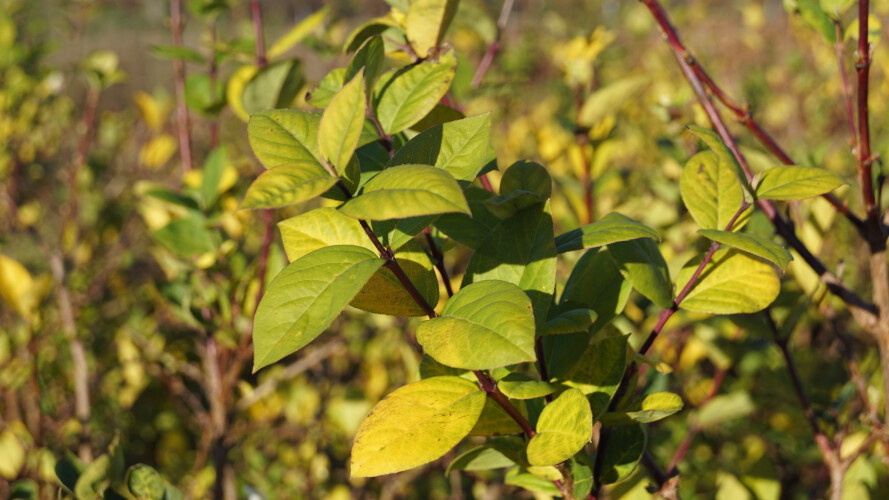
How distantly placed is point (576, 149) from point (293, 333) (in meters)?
1.11

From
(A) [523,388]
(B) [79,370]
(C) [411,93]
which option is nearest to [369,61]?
(C) [411,93]

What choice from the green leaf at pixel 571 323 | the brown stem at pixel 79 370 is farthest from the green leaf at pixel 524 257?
the brown stem at pixel 79 370

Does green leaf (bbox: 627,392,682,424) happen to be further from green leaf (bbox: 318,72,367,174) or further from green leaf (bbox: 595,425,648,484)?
green leaf (bbox: 318,72,367,174)

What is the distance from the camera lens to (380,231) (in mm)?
511

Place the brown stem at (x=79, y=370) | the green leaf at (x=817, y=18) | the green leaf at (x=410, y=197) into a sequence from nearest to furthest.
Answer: the green leaf at (x=410, y=197) < the green leaf at (x=817, y=18) < the brown stem at (x=79, y=370)

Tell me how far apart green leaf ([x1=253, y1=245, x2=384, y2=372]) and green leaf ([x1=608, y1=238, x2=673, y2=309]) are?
22cm

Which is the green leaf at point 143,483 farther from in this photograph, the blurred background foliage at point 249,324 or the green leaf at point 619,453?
the green leaf at point 619,453

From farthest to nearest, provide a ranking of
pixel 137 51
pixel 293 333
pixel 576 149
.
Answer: pixel 137 51
pixel 576 149
pixel 293 333

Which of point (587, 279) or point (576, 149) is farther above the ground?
point (587, 279)

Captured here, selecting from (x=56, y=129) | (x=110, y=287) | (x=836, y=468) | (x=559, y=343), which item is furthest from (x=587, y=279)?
(x=56, y=129)

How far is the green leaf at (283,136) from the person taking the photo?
480 millimetres

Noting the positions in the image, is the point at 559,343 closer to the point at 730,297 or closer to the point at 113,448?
the point at 730,297

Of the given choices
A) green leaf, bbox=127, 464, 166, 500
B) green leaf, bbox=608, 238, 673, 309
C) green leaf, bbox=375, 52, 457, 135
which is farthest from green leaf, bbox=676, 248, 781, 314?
green leaf, bbox=127, 464, 166, 500

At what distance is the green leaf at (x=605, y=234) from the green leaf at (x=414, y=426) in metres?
0.13
